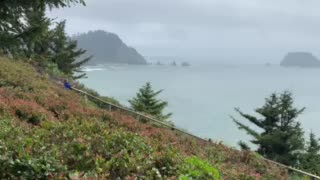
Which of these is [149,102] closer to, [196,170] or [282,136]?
[282,136]

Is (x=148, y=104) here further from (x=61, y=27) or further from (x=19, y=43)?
(x=19, y=43)

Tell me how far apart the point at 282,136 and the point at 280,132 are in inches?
16.1

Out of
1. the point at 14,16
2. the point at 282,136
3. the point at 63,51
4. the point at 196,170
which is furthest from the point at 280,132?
the point at 196,170

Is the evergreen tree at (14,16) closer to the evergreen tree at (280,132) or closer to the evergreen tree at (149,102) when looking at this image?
the evergreen tree at (280,132)

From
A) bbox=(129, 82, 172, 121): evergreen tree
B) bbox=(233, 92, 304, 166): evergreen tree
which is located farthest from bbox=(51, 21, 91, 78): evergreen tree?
bbox=(233, 92, 304, 166): evergreen tree

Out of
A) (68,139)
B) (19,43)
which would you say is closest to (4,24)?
(19,43)

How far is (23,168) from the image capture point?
5.32 meters

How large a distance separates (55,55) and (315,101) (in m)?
90.9

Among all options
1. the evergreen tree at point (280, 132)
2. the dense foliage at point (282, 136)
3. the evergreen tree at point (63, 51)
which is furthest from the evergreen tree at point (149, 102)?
the evergreen tree at point (63, 51)

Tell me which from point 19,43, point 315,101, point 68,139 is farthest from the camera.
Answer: point 315,101

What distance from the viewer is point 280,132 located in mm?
34250

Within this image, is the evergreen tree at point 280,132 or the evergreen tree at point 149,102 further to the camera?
the evergreen tree at point 149,102

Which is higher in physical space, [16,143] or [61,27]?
[61,27]

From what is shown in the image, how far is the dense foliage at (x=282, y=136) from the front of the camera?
110 feet
